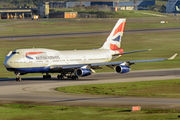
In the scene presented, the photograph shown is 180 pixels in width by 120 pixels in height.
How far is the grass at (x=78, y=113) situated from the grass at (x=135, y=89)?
10.0m

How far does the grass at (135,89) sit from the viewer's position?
4763cm

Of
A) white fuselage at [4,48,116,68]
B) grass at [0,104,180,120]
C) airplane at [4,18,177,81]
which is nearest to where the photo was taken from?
grass at [0,104,180,120]

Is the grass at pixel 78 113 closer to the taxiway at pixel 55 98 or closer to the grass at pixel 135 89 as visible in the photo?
the taxiway at pixel 55 98

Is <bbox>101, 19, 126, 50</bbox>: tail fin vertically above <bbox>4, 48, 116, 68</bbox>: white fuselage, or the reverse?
<bbox>101, 19, 126, 50</bbox>: tail fin

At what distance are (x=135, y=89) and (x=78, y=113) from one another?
1688 centimetres

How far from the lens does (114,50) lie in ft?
235

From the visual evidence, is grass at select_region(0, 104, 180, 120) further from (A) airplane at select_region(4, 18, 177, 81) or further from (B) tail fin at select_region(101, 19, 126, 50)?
(B) tail fin at select_region(101, 19, 126, 50)

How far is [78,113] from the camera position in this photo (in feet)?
118

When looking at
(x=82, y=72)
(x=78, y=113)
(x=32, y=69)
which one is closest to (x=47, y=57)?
(x=32, y=69)

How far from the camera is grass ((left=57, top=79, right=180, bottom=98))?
47.6 metres

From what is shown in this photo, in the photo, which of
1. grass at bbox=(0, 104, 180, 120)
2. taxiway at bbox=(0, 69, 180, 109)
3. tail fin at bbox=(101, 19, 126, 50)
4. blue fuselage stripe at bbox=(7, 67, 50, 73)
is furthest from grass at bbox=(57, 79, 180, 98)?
tail fin at bbox=(101, 19, 126, 50)

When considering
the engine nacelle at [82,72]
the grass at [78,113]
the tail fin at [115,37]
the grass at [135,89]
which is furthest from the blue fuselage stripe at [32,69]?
the grass at [78,113]

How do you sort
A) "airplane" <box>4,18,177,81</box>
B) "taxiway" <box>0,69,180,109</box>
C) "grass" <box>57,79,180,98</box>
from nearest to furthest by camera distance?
"taxiway" <box>0,69,180,109</box> < "grass" <box>57,79,180,98</box> < "airplane" <box>4,18,177,81</box>

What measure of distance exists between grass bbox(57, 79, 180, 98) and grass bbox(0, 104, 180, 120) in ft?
32.8
